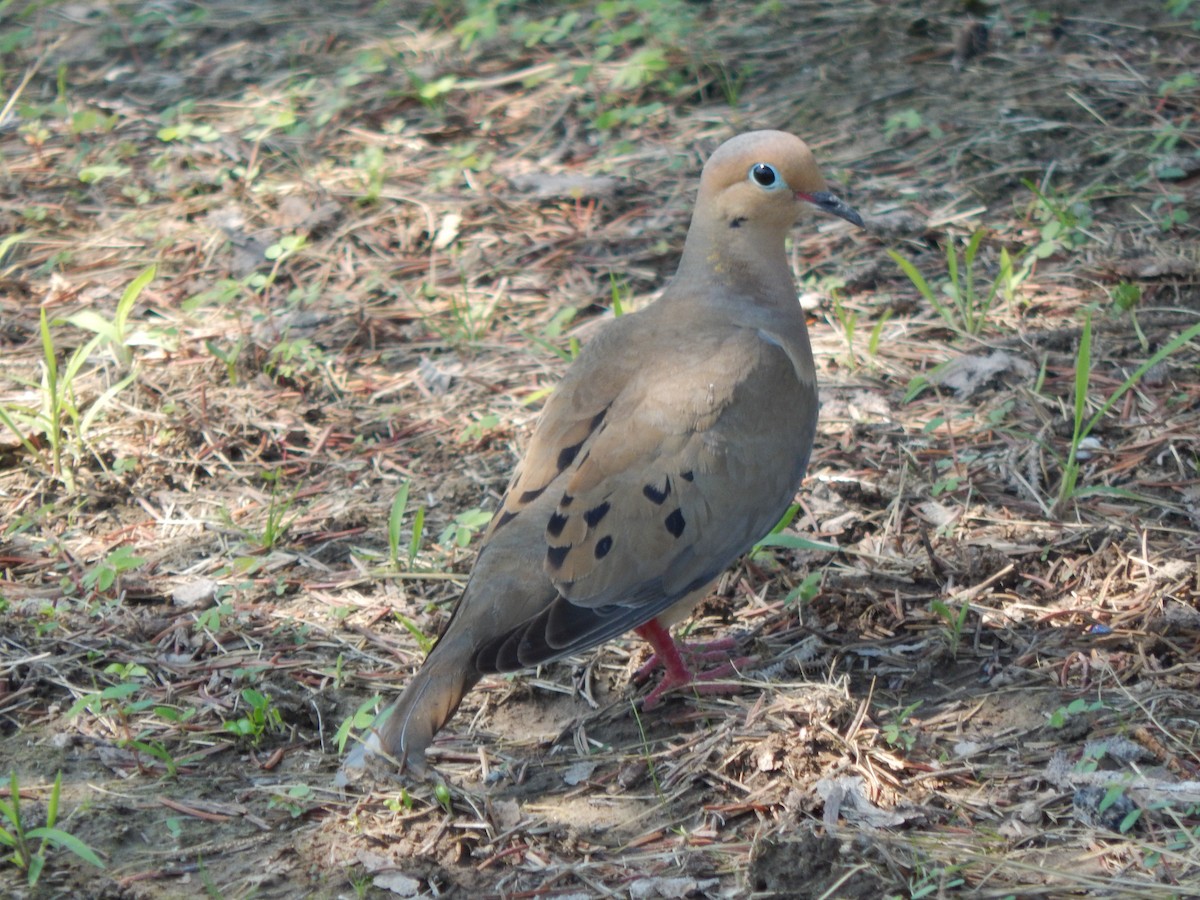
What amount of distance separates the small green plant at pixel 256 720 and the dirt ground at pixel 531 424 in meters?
0.01

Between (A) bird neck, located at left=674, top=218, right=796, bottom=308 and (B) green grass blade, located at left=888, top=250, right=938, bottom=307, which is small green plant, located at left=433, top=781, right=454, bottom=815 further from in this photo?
(B) green grass blade, located at left=888, top=250, right=938, bottom=307

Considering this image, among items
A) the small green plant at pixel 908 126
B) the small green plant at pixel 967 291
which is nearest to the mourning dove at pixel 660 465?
the small green plant at pixel 967 291

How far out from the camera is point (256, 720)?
3.20 metres

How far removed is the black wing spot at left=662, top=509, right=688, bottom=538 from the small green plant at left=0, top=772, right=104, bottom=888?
142cm

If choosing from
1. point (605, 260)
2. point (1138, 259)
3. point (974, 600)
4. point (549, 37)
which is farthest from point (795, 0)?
point (974, 600)

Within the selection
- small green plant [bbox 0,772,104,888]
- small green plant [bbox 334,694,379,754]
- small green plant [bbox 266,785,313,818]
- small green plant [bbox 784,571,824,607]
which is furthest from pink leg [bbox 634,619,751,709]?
small green plant [bbox 0,772,104,888]

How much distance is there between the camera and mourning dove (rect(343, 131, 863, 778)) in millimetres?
3010

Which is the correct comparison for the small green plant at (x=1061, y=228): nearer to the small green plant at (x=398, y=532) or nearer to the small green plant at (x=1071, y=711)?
the small green plant at (x=1071, y=711)

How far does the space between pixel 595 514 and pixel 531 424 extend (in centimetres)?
131

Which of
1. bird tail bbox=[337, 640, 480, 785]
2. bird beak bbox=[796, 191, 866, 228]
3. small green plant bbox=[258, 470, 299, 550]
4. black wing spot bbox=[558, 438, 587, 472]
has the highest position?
bird beak bbox=[796, 191, 866, 228]

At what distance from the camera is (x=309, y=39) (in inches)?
286

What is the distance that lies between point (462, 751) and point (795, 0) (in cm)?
499

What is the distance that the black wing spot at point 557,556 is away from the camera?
122 inches

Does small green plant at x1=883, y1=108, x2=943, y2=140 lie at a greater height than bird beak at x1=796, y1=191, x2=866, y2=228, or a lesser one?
lesser
